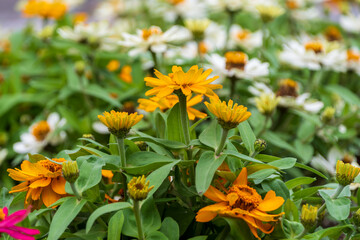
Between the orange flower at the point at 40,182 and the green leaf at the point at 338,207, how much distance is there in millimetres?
397

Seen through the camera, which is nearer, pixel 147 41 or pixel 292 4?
pixel 147 41

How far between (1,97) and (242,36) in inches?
37.6

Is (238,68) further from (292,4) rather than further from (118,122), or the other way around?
(292,4)

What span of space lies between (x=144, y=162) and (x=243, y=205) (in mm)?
164

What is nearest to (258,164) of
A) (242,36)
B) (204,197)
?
(204,197)

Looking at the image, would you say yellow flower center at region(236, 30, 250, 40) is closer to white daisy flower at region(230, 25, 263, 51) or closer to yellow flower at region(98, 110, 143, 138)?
white daisy flower at region(230, 25, 263, 51)

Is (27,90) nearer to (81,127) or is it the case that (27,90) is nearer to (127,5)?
(81,127)

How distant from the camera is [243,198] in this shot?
0.63 meters

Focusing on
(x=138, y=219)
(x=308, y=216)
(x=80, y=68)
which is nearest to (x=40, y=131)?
(x=80, y=68)

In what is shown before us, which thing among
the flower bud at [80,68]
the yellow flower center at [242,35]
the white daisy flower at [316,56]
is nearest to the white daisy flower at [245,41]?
the yellow flower center at [242,35]

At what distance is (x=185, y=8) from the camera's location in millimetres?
1942

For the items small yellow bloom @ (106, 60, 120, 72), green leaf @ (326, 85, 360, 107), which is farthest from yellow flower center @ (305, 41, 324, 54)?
small yellow bloom @ (106, 60, 120, 72)

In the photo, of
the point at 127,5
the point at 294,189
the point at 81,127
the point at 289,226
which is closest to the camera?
the point at 289,226

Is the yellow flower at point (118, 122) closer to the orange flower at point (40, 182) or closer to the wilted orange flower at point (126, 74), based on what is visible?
the orange flower at point (40, 182)
